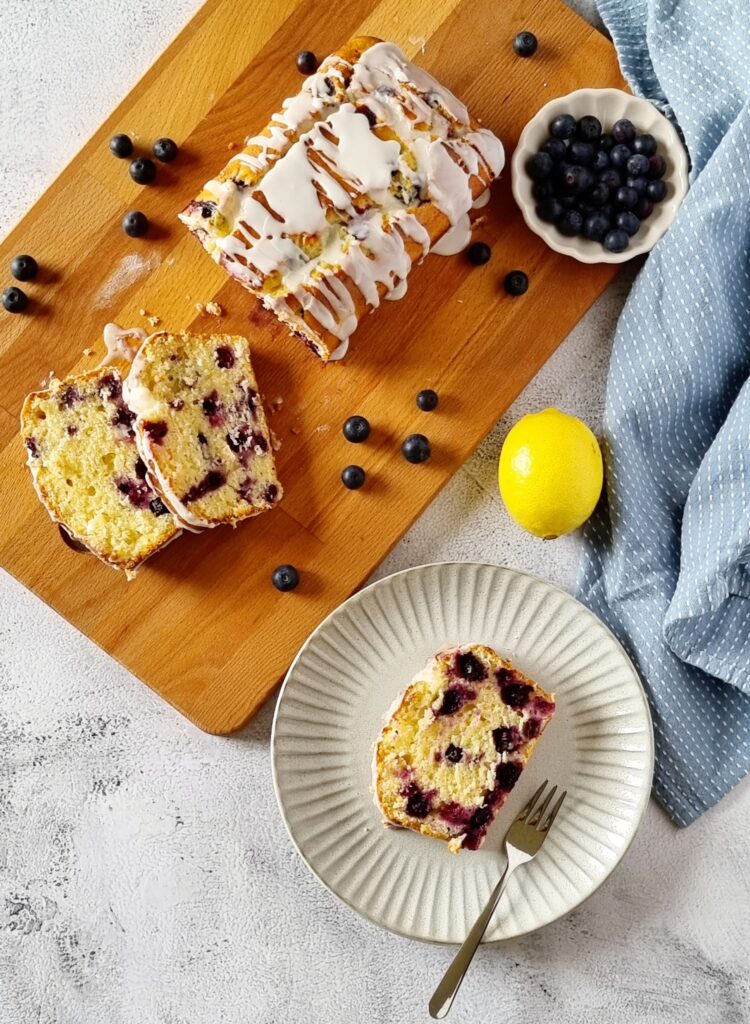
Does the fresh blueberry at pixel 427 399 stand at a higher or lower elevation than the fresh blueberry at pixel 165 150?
higher

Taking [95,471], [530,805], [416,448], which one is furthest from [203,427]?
[530,805]

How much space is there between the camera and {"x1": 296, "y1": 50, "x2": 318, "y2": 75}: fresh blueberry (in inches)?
118

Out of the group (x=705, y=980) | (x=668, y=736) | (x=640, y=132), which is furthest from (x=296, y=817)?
(x=640, y=132)

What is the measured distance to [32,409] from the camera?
294 centimetres

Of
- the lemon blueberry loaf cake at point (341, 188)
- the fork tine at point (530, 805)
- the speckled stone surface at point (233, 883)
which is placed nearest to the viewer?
the lemon blueberry loaf cake at point (341, 188)

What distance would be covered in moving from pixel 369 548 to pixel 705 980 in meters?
1.84

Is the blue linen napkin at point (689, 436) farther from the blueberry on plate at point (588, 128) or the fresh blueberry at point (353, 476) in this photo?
the fresh blueberry at point (353, 476)

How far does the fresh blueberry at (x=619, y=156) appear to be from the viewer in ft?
9.62

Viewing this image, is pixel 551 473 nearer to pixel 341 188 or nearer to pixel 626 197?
pixel 626 197

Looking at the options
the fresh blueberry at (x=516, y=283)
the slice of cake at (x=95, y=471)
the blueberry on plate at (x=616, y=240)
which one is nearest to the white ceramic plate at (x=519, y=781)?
the slice of cake at (x=95, y=471)

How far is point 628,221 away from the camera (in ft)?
9.61

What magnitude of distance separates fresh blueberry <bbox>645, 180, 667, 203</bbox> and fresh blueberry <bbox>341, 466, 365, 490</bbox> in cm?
125

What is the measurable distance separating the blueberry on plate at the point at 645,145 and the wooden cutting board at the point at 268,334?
337mm

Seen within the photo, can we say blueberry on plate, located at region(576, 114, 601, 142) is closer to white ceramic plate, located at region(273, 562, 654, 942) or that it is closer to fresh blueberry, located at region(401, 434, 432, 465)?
fresh blueberry, located at region(401, 434, 432, 465)
